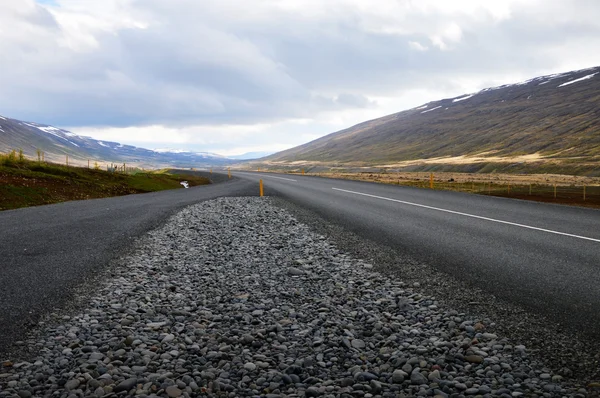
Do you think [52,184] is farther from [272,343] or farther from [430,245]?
[272,343]

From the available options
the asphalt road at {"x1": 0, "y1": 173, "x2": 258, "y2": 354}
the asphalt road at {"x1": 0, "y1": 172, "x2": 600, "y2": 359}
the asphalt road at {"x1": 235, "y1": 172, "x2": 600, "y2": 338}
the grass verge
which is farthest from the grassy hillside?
the grass verge

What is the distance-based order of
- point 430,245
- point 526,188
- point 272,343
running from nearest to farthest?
point 272,343 < point 430,245 < point 526,188

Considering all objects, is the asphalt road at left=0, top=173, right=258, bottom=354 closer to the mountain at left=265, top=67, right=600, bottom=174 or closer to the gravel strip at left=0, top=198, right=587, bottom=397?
the gravel strip at left=0, top=198, right=587, bottom=397

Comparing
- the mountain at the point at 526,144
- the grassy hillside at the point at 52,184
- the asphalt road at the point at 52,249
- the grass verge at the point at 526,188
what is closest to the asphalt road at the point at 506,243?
the asphalt road at the point at 52,249

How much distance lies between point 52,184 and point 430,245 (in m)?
27.7

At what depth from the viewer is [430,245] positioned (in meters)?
10.2

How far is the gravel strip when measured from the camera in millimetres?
4250

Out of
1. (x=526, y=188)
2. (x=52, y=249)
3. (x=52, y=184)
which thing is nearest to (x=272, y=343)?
(x=52, y=249)

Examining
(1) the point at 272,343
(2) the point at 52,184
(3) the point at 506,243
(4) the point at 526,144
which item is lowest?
(1) the point at 272,343

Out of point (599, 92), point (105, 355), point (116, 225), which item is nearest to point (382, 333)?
point (105, 355)

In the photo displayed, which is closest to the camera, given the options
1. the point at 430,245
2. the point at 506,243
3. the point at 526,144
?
the point at 506,243

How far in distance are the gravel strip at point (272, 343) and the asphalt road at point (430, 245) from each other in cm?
108

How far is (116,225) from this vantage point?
47.9ft

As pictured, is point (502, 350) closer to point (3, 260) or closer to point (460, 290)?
point (460, 290)
